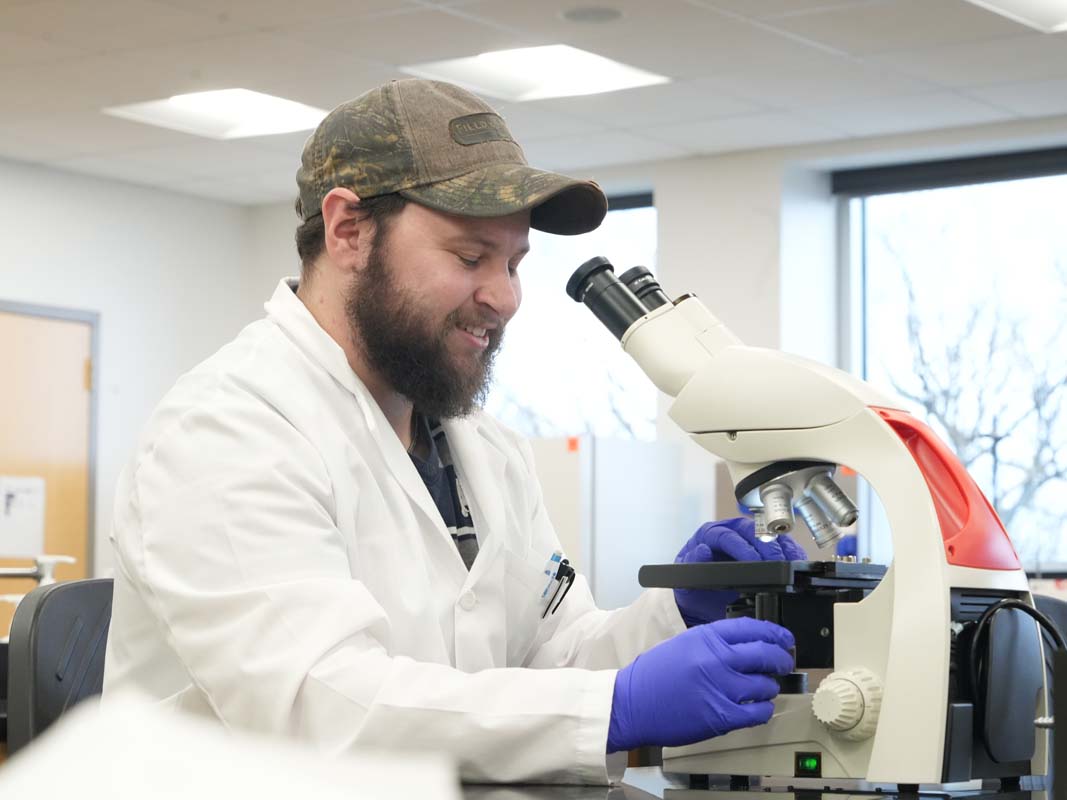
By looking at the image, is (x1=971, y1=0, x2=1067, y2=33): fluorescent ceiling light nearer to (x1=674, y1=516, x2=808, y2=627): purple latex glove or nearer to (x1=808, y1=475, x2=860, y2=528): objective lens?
(x1=674, y1=516, x2=808, y2=627): purple latex glove

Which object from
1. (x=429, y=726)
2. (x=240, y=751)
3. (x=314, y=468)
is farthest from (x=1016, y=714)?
(x=240, y=751)

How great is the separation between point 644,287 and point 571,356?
5072 mm

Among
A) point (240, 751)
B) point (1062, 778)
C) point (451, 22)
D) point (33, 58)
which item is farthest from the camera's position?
point (33, 58)

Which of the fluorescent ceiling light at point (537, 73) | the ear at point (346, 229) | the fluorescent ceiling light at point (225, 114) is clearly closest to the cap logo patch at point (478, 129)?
the ear at point (346, 229)

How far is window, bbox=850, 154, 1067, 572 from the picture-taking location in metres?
5.45

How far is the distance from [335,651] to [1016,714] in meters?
0.54

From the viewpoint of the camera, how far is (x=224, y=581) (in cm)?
118

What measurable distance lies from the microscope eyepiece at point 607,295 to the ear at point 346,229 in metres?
0.25

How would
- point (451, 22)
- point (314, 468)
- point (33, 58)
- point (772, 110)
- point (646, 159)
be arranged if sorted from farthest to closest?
1. point (646, 159)
2. point (772, 110)
3. point (33, 58)
4. point (451, 22)
5. point (314, 468)

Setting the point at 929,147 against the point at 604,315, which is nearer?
the point at 604,315

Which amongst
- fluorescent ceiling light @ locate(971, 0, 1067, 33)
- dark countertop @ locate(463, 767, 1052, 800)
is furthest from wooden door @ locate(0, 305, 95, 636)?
dark countertop @ locate(463, 767, 1052, 800)

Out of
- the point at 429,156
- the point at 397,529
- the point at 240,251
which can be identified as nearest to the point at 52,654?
the point at 397,529

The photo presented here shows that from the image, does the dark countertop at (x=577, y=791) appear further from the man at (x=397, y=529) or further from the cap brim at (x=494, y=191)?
the cap brim at (x=494, y=191)

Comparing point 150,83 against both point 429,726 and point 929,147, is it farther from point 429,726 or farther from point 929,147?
point 429,726
